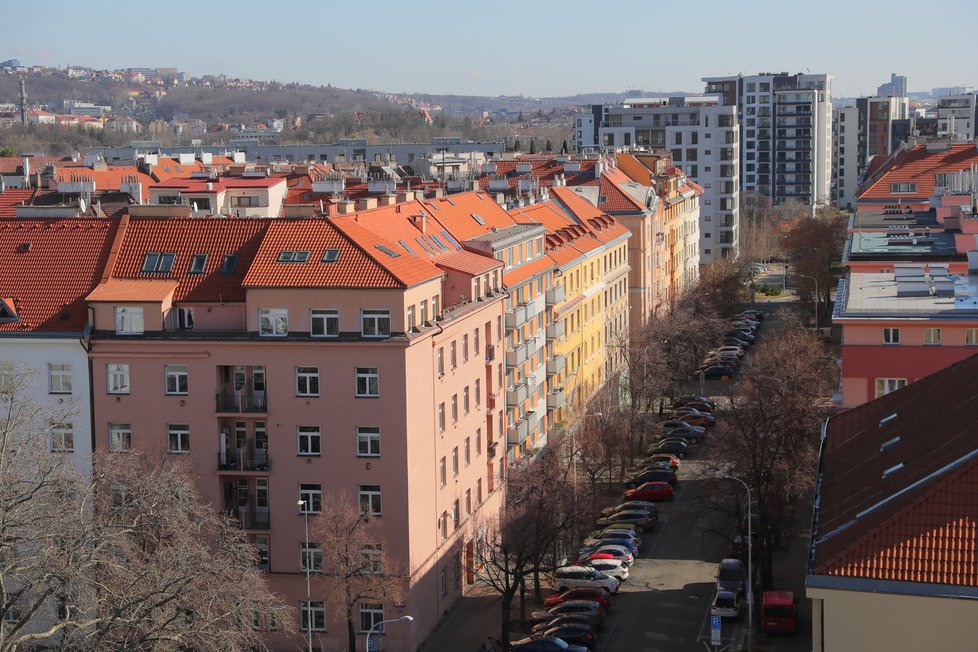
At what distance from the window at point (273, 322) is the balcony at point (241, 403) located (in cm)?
212

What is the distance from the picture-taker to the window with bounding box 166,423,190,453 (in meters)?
46.1

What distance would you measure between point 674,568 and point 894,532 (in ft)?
93.0

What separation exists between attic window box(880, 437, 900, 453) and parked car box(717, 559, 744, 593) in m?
16.4

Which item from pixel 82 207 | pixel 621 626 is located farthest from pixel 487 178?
pixel 621 626

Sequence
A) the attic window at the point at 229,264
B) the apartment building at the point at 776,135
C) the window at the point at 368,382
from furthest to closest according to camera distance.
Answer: the apartment building at the point at 776,135, the attic window at the point at 229,264, the window at the point at 368,382

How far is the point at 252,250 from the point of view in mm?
47406

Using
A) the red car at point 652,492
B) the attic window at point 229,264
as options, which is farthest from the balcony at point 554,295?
the attic window at point 229,264

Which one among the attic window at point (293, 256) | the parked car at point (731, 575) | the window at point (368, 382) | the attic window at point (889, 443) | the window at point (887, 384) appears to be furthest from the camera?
the parked car at point (731, 575)

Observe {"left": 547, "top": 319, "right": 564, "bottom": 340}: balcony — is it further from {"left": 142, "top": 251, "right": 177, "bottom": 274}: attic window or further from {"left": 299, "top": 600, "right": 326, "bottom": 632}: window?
{"left": 299, "top": 600, "right": 326, "bottom": 632}: window

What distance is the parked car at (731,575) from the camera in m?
49.2

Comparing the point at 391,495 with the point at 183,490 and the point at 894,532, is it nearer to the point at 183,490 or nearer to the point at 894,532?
the point at 183,490

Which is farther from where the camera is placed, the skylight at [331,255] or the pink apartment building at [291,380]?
the skylight at [331,255]

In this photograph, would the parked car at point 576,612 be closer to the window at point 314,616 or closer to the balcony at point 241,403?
the window at point 314,616

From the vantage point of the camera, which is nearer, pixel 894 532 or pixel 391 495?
pixel 894 532
